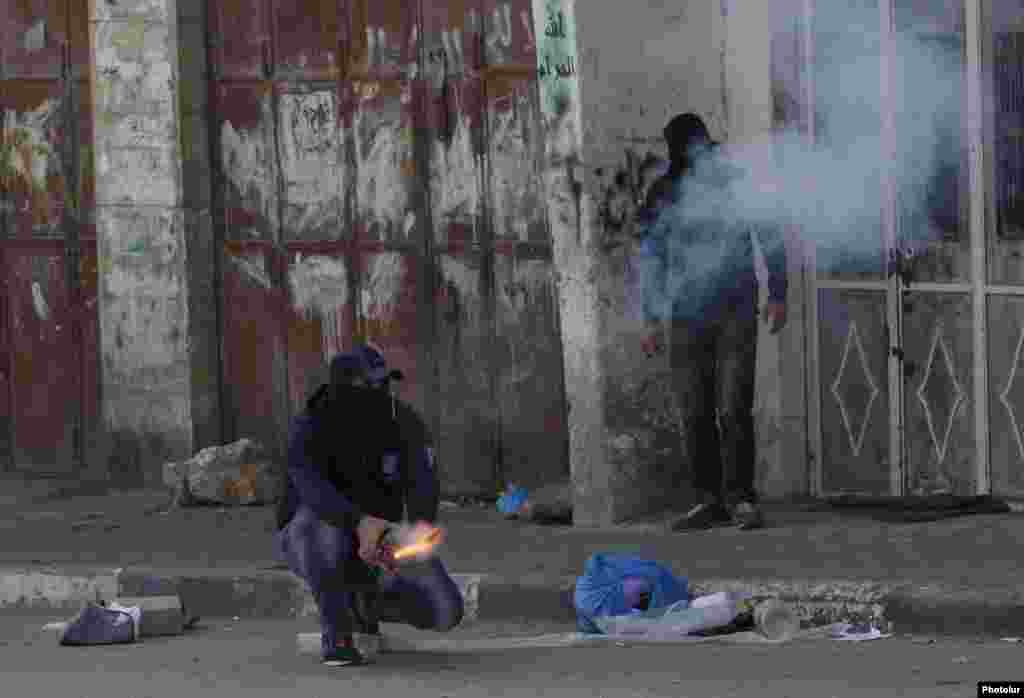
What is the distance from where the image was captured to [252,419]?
42.9 ft

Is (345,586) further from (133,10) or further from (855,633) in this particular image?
(133,10)

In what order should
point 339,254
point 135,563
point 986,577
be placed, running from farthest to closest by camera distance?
point 339,254 → point 135,563 → point 986,577

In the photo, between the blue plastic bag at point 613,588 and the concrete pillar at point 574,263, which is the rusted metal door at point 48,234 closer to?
the concrete pillar at point 574,263

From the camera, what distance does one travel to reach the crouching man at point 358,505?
367 inches

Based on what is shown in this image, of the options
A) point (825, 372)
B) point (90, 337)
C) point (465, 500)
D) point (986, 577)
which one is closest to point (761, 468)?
point (825, 372)

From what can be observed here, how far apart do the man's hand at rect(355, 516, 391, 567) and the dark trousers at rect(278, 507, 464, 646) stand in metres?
0.07

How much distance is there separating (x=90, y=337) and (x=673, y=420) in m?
3.15

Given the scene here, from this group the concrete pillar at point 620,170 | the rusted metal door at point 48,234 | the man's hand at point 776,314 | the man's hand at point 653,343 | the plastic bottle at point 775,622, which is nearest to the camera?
the plastic bottle at point 775,622

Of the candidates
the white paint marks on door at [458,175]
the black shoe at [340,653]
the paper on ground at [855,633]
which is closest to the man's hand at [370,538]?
the black shoe at [340,653]

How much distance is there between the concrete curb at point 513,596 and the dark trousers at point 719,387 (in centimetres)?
129

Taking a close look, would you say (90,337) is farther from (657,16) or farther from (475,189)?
(657,16)

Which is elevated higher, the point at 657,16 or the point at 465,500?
the point at 657,16

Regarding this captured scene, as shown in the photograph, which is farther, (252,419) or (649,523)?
(252,419)

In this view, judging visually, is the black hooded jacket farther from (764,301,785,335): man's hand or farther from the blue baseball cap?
(764,301,785,335): man's hand
